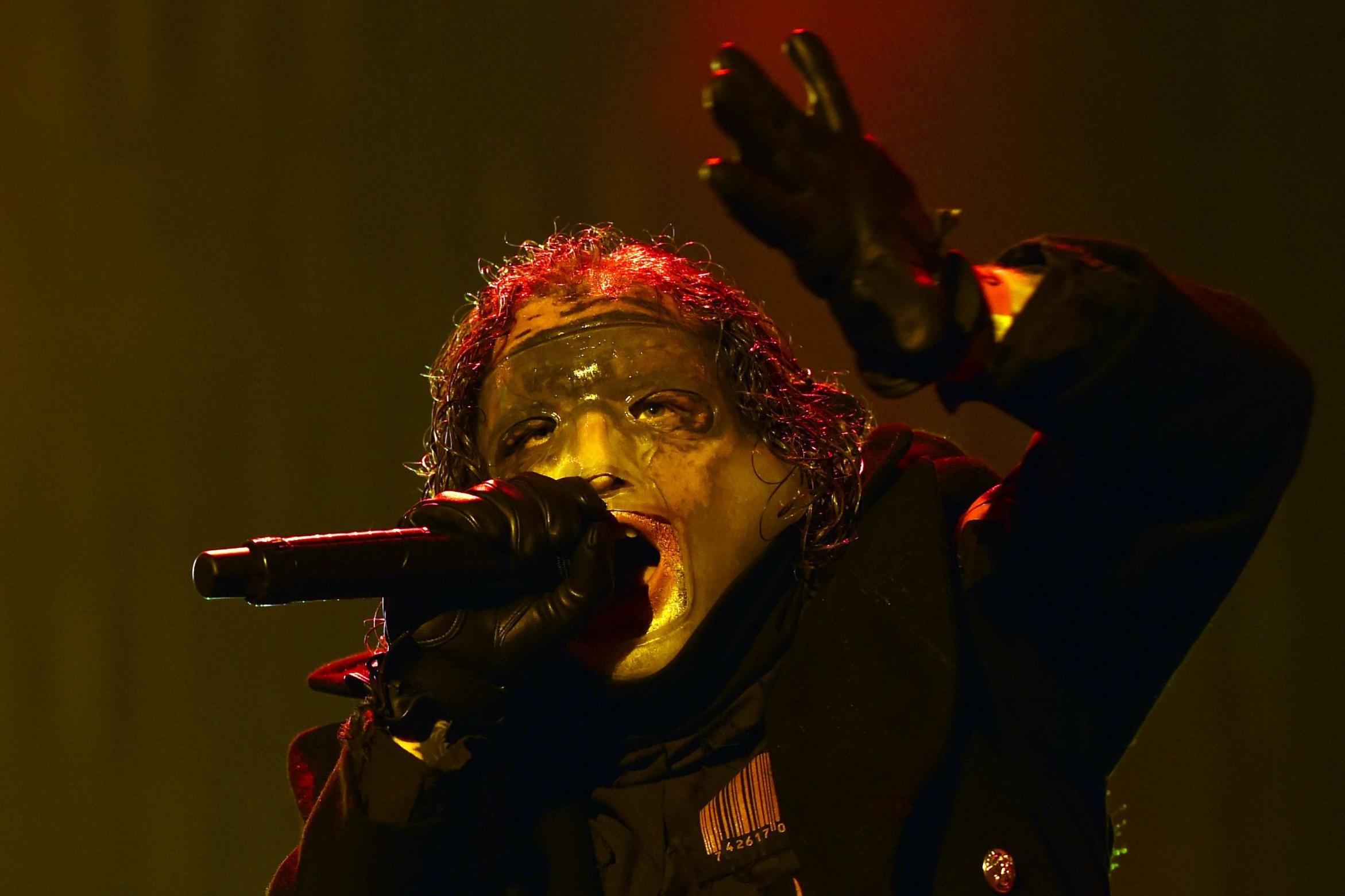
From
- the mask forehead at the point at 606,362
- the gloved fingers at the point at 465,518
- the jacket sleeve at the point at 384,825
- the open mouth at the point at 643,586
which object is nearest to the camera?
the gloved fingers at the point at 465,518

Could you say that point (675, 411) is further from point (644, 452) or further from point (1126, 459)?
point (1126, 459)

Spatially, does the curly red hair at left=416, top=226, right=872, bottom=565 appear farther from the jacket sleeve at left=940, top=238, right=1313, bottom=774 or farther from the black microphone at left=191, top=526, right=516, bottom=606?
the black microphone at left=191, top=526, right=516, bottom=606

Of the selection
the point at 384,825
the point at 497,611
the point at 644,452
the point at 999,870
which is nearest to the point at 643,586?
the point at 644,452

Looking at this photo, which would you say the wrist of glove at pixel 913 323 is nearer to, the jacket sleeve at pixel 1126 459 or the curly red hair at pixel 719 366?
the jacket sleeve at pixel 1126 459

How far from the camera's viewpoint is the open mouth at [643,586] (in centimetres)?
178

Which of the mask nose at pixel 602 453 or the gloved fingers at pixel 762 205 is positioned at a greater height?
the gloved fingers at pixel 762 205

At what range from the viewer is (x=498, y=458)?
1.94 m

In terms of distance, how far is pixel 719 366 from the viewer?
1949 mm

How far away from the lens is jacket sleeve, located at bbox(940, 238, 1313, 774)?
50.4 inches

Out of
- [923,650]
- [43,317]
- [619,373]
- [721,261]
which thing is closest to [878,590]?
[923,650]

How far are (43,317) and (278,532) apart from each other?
2.06ft

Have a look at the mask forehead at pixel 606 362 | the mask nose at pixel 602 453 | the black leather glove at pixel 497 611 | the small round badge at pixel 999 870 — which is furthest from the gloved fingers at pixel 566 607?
the small round badge at pixel 999 870

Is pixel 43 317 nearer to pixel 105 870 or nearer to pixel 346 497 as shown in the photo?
pixel 346 497

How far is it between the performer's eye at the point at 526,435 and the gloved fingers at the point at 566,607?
373 millimetres
